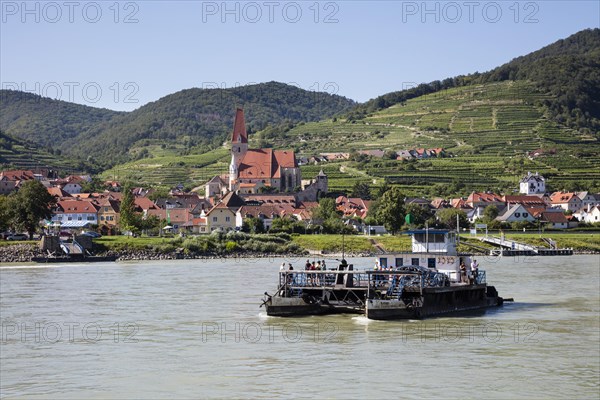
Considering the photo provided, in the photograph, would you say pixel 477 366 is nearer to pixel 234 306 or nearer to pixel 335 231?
pixel 234 306

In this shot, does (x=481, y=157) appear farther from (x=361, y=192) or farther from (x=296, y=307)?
(x=296, y=307)

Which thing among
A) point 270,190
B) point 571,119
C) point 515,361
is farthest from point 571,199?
point 515,361

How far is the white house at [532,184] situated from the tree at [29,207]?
67.9 m

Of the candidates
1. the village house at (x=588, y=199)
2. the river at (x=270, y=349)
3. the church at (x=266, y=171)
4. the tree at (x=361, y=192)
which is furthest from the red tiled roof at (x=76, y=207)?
the river at (x=270, y=349)

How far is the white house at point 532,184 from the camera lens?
129 meters

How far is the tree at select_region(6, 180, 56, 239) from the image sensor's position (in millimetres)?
86250

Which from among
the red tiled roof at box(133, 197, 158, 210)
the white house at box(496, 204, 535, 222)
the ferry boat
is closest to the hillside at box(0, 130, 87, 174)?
the red tiled roof at box(133, 197, 158, 210)

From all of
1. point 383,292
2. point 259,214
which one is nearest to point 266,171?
point 259,214

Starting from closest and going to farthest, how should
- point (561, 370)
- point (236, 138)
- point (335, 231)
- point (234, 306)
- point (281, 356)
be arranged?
1. point (561, 370)
2. point (281, 356)
3. point (234, 306)
4. point (335, 231)
5. point (236, 138)

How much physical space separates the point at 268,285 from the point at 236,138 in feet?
329

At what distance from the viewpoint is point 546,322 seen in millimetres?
33844

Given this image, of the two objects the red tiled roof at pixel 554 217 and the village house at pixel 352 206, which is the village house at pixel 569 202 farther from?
the village house at pixel 352 206

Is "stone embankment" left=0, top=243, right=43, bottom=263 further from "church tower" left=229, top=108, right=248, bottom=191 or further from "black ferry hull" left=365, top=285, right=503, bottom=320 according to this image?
"church tower" left=229, top=108, right=248, bottom=191

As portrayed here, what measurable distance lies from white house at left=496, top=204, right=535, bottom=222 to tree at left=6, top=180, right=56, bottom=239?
5039 cm
